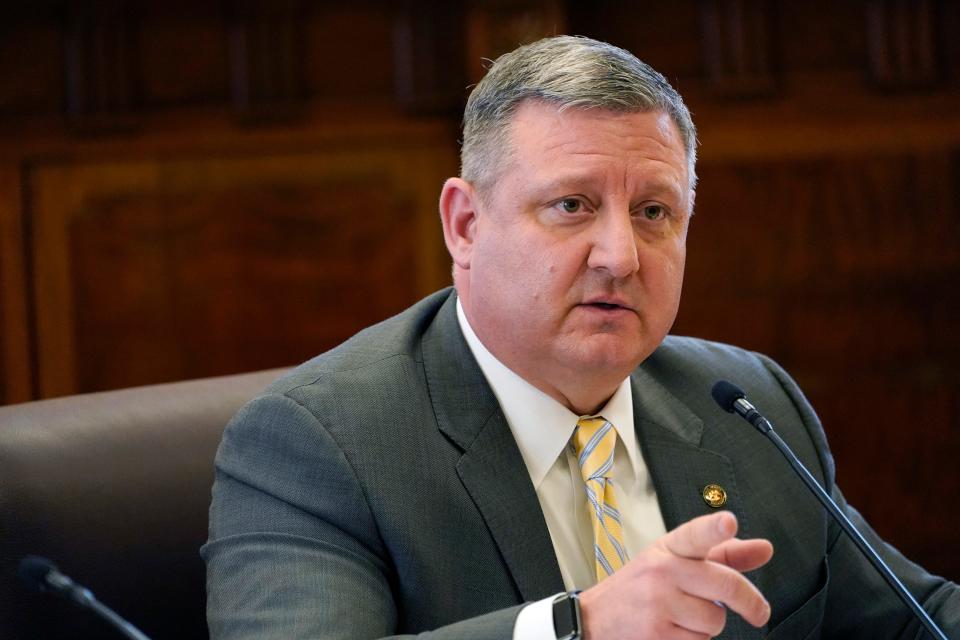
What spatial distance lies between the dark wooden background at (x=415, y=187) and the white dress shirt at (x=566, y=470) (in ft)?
7.36

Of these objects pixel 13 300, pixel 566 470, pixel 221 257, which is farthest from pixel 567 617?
pixel 13 300

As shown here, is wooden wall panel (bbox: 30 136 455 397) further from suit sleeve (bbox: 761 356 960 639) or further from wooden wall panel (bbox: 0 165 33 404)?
suit sleeve (bbox: 761 356 960 639)

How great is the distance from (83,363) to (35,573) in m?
2.79

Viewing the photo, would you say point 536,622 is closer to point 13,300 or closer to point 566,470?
point 566,470

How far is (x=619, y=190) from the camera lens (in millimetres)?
1841

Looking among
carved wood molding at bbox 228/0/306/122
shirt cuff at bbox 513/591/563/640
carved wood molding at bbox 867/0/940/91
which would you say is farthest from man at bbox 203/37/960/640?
carved wood molding at bbox 867/0/940/91

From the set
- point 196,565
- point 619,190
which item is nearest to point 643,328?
point 619,190

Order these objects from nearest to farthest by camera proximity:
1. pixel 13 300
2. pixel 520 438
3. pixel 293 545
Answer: pixel 293 545
pixel 520 438
pixel 13 300

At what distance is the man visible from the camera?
1708 millimetres

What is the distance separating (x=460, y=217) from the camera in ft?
6.48

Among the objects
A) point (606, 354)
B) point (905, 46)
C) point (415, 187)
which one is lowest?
point (606, 354)

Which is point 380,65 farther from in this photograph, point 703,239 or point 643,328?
point 643,328

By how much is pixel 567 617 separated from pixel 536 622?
0.15 feet

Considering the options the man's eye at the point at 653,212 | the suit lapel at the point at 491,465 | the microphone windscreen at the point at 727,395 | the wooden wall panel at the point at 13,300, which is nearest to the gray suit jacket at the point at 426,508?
the suit lapel at the point at 491,465
